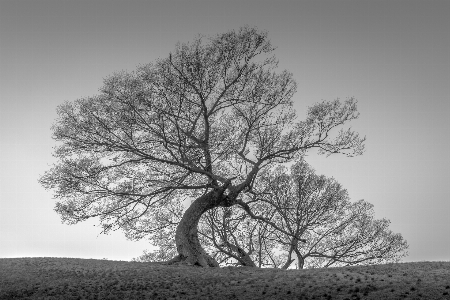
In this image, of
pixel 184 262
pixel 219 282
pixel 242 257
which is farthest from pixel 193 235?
pixel 219 282

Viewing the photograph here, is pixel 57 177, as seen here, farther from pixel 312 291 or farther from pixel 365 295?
pixel 365 295

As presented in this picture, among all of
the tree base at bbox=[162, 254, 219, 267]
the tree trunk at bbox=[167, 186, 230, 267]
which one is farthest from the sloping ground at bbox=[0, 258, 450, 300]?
the tree trunk at bbox=[167, 186, 230, 267]

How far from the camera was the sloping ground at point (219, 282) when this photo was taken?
1739 centimetres

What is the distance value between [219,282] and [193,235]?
23.0 feet

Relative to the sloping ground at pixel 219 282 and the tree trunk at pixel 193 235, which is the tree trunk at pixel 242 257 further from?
the sloping ground at pixel 219 282

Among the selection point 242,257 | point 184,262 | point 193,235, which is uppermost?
point 193,235

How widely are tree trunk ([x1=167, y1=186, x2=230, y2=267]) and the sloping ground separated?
88.8 inches

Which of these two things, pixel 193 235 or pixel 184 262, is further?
pixel 193 235

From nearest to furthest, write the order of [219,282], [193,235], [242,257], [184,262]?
1. [219,282]
2. [184,262]
3. [193,235]
4. [242,257]

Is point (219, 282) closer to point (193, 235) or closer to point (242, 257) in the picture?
point (193, 235)

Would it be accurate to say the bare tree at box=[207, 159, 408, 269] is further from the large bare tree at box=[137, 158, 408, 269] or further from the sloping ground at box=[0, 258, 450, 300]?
the sloping ground at box=[0, 258, 450, 300]

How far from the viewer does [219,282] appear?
20078mm

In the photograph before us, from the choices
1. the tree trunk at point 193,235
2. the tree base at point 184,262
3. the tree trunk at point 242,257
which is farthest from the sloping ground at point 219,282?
the tree trunk at point 242,257

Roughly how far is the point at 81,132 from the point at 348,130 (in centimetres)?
1426
